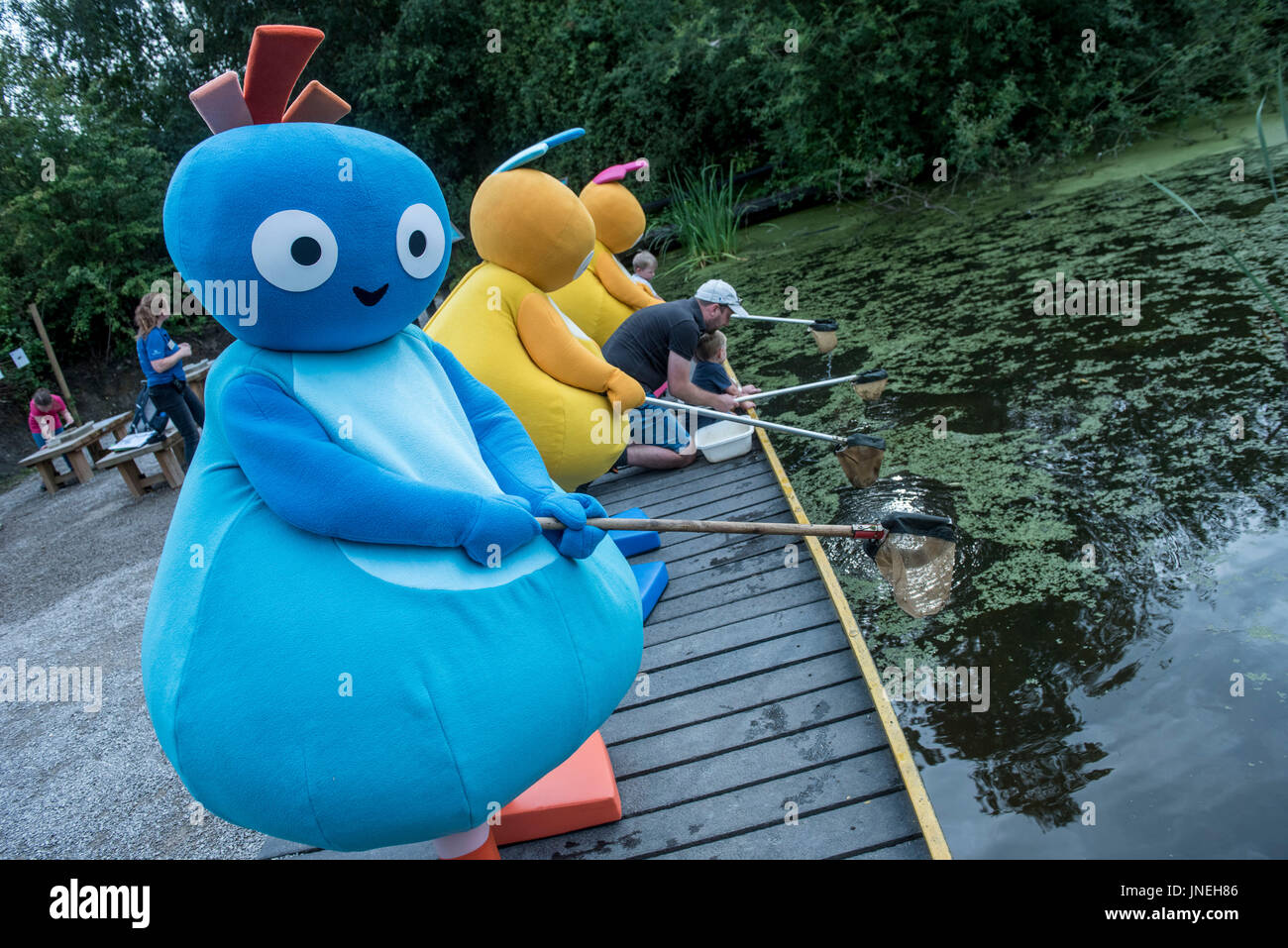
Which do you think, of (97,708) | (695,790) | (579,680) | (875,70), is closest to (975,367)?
(695,790)

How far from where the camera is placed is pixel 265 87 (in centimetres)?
170

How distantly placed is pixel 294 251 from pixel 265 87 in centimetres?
39

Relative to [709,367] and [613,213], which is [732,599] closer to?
[709,367]

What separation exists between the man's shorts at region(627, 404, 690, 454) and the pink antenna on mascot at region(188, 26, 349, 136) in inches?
102

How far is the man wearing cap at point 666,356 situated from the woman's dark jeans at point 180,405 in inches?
137

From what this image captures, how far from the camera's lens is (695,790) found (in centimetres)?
208

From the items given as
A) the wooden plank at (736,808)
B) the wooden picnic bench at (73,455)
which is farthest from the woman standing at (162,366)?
the wooden plank at (736,808)

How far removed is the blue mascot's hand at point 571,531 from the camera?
69.6 inches

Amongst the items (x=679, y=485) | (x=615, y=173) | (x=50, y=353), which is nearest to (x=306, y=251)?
(x=679, y=485)

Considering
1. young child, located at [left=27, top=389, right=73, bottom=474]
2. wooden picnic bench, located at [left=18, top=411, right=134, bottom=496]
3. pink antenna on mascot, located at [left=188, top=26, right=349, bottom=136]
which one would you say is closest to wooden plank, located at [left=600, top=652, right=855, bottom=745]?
pink antenna on mascot, located at [left=188, top=26, right=349, bottom=136]

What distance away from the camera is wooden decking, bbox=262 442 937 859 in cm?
192

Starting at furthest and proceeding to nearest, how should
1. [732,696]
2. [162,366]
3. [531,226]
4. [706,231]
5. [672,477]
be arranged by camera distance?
[706,231], [162,366], [672,477], [531,226], [732,696]

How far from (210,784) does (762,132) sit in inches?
438
